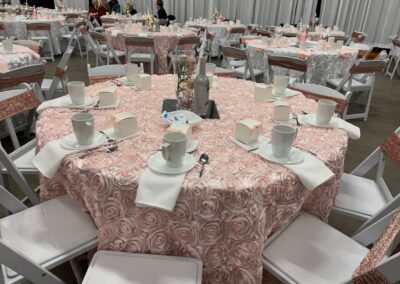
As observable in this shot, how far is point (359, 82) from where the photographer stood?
446cm

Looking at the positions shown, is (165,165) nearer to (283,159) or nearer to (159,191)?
(159,191)

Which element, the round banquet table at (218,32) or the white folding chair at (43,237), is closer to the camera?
the white folding chair at (43,237)

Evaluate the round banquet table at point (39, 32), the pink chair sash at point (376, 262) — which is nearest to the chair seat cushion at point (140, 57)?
the round banquet table at point (39, 32)

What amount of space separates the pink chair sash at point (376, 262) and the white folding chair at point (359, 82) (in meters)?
2.51

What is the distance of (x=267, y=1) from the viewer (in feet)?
32.7

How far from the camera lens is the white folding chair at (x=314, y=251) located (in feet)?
4.16

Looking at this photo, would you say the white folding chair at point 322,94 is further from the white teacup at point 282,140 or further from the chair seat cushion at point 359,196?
the white teacup at point 282,140

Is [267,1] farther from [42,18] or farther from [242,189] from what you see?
[242,189]

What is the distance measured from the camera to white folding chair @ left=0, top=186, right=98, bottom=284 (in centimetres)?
119

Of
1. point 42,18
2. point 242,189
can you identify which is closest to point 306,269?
point 242,189

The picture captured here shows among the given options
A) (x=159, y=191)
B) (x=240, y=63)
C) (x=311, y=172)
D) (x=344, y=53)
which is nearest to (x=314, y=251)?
(x=311, y=172)

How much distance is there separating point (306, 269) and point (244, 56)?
2.85m

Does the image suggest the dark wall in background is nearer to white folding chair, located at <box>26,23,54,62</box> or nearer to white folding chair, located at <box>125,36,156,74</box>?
white folding chair, located at <box>26,23,54,62</box>

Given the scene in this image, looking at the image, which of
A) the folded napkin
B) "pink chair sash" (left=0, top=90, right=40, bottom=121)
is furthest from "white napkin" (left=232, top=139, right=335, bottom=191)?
the folded napkin
